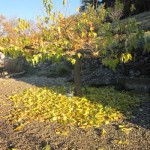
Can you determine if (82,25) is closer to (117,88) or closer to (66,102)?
(66,102)

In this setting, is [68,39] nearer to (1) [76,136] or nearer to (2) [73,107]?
(2) [73,107]

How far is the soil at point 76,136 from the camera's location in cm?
546

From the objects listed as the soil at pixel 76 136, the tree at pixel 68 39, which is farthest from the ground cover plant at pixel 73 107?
the tree at pixel 68 39

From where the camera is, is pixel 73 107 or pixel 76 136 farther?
pixel 73 107

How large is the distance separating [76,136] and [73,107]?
7.57 feet

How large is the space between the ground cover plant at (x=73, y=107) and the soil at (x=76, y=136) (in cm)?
29

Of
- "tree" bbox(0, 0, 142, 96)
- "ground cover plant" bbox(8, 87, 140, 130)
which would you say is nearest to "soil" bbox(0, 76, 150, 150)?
"ground cover plant" bbox(8, 87, 140, 130)

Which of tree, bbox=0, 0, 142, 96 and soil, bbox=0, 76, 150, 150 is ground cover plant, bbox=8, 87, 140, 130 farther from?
tree, bbox=0, 0, 142, 96

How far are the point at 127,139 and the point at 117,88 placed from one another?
5.82 metres

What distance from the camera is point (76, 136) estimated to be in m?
5.98

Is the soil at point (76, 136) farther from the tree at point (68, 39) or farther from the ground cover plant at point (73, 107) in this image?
the tree at point (68, 39)

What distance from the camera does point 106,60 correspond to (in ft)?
26.0

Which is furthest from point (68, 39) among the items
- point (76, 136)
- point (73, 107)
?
point (76, 136)

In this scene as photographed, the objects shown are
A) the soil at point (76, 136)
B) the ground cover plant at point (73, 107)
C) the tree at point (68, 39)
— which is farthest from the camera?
the tree at point (68, 39)
